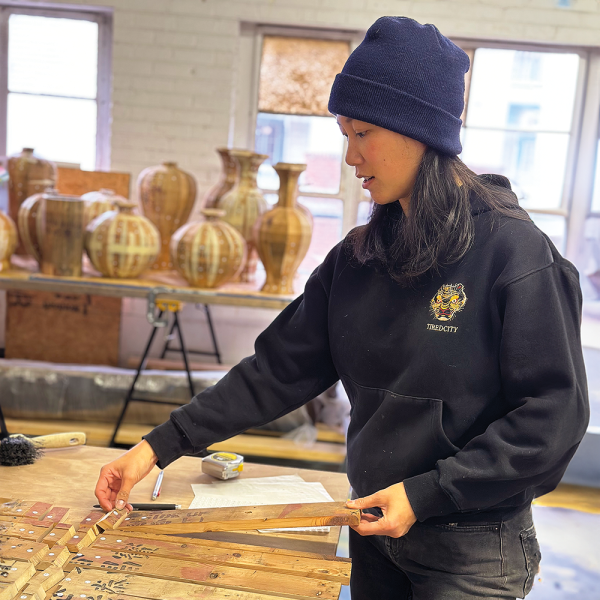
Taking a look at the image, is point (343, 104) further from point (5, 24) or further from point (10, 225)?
point (5, 24)

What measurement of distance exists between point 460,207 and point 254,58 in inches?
117

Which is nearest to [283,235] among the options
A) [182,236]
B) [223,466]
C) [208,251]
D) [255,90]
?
[208,251]

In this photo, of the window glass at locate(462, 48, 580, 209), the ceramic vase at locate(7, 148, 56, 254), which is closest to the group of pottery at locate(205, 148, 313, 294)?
the ceramic vase at locate(7, 148, 56, 254)

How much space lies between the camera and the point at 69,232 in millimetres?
2984

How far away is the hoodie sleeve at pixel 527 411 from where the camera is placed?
104 cm

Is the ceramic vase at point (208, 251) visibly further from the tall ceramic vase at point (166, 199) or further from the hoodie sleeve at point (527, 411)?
the hoodie sleeve at point (527, 411)

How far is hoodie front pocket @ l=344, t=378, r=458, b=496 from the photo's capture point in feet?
3.70

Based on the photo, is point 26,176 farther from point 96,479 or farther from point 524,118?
point 524,118

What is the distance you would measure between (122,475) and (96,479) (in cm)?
16

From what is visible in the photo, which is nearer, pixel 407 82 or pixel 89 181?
pixel 407 82

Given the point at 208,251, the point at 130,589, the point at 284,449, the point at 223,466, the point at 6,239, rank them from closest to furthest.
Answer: the point at 130,589 → the point at 223,466 → the point at 208,251 → the point at 6,239 → the point at 284,449

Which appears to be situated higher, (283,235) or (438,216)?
(438,216)

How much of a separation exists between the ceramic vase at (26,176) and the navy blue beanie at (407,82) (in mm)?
2573

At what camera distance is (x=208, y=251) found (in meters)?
2.95
